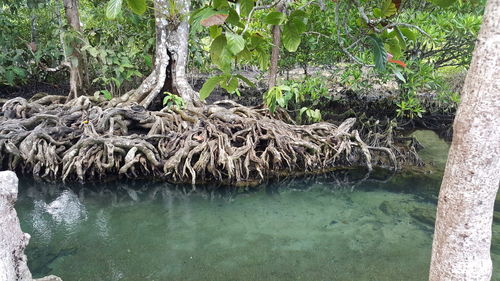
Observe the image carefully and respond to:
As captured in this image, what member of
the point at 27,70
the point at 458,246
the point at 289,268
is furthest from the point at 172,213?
the point at 27,70

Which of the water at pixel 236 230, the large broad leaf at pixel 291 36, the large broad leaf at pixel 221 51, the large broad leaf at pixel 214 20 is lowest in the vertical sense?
the water at pixel 236 230

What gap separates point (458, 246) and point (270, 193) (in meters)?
3.78

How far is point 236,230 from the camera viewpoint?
155 inches

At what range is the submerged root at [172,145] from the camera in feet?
16.4

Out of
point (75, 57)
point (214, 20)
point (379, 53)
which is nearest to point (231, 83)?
point (214, 20)

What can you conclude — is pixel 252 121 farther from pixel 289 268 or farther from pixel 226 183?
pixel 289 268

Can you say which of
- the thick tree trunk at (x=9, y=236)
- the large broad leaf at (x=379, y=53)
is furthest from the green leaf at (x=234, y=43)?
the thick tree trunk at (x=9, y=236)

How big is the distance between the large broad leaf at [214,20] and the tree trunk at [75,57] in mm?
6406

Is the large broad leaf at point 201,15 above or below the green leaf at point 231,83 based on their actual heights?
above

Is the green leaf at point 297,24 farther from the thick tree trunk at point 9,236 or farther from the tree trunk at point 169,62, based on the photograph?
the tree trunk at point 169,62

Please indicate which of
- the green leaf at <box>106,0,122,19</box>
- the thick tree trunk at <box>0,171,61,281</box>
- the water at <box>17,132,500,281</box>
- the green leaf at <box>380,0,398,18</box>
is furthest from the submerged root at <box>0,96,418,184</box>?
the green leaf at <box>106,0,122,19</box>

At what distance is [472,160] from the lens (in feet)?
3.65

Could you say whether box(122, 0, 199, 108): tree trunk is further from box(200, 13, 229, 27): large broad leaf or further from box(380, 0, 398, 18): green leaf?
box(200, 13, 229, 27): large broad leaf

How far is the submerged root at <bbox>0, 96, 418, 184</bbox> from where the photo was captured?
16.4 feet
